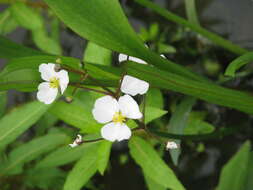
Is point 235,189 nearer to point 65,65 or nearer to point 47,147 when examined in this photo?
point 47,147

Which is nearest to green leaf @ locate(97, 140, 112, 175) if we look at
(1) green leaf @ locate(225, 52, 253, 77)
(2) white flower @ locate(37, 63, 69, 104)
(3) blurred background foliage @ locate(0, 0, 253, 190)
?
(3) blurred background foliage @ locate(0, 0, 253, 190)

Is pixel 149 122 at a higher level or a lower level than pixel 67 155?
higher

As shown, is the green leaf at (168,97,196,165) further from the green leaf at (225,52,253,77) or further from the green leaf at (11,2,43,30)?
the green leaf at (11,2,43,30)

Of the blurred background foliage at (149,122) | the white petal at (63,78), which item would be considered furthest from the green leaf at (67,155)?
the white petal at (63,78)

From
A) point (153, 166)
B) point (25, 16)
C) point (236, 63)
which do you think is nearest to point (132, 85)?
point (236, 63)

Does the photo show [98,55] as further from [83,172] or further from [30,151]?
[30,151]

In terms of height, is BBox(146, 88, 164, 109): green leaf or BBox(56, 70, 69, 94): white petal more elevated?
BBox(56, 70, 69, 94): white petal
